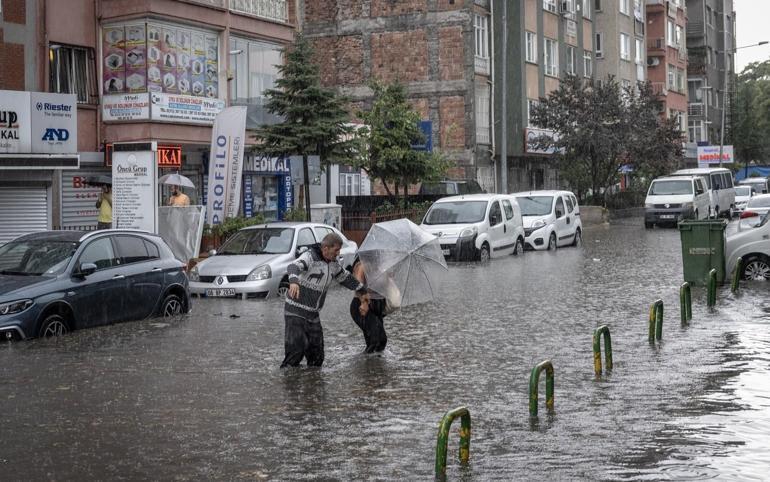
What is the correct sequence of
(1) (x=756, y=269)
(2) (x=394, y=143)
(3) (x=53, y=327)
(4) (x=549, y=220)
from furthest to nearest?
1. (2) (x=394, y=143)
2. (4) (x=549, y=220)
3. (1) (x=756, y=269)
4. (3) (x=53, y=327)

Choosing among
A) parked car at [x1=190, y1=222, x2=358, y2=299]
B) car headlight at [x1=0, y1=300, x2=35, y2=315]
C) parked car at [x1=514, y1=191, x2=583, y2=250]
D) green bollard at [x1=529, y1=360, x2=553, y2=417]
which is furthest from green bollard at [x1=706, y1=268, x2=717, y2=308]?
parked car at [x1=514, y1=191, x2=583, y2=250]

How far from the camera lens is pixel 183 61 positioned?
3278 cm

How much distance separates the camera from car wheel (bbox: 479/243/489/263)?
31.7 meters

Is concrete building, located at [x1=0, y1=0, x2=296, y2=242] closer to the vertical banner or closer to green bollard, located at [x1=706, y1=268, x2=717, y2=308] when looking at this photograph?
the vertical banner

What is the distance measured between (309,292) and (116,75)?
20.6 metres

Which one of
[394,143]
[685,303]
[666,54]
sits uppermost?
[666,54]

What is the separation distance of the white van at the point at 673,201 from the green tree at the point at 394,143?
13.0 metres

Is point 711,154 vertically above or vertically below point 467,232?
above

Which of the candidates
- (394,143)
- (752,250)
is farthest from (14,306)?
(394,143)

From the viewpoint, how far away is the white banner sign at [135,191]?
26266 mm

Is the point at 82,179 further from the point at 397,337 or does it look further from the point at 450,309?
the point at 397,337

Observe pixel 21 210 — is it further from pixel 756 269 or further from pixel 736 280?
pixel 756 269

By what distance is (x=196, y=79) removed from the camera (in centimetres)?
3338

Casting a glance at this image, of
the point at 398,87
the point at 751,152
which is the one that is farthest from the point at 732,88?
the point at 398,87
